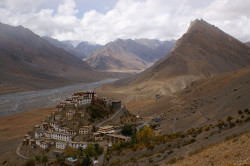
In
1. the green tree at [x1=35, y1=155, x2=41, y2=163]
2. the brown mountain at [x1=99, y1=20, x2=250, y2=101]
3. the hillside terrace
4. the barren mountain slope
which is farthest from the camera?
the brown mountain at [x1=99, y1=20, x2=250, y2=101]

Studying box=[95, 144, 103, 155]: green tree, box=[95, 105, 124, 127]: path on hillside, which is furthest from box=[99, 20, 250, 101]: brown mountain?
box=[95, 144, 103, 155]: green tree

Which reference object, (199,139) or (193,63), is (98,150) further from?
(193,63)

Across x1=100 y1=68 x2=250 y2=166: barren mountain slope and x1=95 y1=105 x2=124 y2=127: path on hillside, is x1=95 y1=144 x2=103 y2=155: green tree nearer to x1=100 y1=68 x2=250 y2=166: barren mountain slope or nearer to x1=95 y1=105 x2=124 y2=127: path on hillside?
x1=100 y1=68 x2=250 y2=166: barren mountain slope

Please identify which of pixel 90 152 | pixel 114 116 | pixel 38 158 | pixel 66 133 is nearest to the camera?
pixel 90 152

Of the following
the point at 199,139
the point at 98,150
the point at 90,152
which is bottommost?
the point at 90,152

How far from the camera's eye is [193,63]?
113062mm

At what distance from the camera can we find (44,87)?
134125mm

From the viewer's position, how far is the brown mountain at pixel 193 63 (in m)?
100

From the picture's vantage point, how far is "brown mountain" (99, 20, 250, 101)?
100m

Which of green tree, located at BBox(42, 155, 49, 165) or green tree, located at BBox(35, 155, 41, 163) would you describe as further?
green tree, located at BBox(35, 155, 41, 163)

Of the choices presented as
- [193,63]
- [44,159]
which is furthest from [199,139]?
[193,63]

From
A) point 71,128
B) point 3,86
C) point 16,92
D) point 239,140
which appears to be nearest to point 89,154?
point 71,128

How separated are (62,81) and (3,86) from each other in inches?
1734

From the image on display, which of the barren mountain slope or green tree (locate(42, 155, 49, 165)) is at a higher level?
the barren mountain slope
